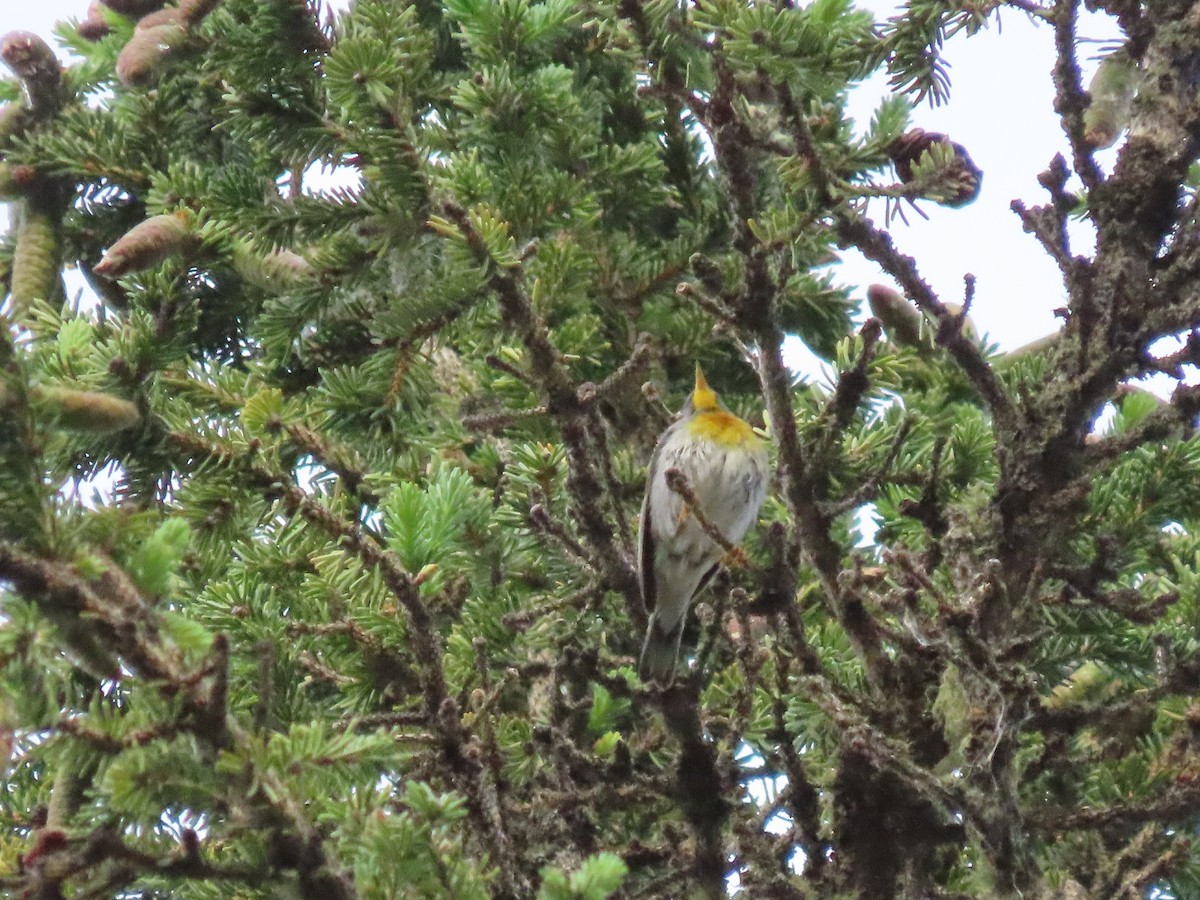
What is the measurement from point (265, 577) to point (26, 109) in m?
2.67

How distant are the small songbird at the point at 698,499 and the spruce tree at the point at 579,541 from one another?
6.5 inches

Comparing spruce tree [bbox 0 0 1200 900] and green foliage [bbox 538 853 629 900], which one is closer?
green foliage [bbox 538 853 629 900]

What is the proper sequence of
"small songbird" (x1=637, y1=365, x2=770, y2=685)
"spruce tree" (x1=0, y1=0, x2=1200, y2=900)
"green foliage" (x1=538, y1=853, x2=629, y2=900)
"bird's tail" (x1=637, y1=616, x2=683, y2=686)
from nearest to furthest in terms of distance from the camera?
"green foliage" (x1=538, y1=853, x2=629, y2=900), "spruce tree" (x1=0, y1=0, x2=1200, y2=900), "bird's tail" (x1=637, y1=616, x2=683, y2=686), "small songbird" (x1=637, y1=365, x2=770, y2=685)

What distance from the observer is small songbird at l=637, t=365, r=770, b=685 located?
3.82 meters

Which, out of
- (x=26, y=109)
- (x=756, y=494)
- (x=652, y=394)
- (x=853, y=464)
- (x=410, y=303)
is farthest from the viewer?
(x=26, y=109)

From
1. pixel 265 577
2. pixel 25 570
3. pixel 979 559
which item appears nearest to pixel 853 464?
pixel 979 559

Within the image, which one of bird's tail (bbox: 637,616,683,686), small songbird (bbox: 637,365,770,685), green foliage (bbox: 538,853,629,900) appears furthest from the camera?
small songbird (bbox: 637,365,770,685)

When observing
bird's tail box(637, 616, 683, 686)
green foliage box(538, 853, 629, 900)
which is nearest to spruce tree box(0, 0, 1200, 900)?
green foliage box(538, 853, 629, 900)

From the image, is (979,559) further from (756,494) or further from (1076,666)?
(756,494)

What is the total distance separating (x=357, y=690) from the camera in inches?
101

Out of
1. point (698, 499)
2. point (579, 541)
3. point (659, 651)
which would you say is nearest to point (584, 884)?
point (579, 541)

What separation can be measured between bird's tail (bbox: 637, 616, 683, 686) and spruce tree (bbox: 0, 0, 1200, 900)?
11 centimetres

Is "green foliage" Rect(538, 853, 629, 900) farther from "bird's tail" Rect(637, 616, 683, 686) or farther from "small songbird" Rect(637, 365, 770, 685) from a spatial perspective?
"small songbird" Rect(637, 365, 770, 685)

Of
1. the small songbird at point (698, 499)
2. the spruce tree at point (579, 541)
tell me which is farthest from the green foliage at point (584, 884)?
the small songbird at point (698, 499)
